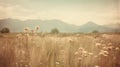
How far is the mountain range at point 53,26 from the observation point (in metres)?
1.81

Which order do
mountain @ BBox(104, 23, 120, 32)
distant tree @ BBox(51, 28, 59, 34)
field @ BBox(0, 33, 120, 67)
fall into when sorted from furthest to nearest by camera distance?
mountain @ BBox(104, 23, 120, 32) → distant tree @ BBox(51, 28, 59, 34) → field @ BBox(0, 33, 120, 67)

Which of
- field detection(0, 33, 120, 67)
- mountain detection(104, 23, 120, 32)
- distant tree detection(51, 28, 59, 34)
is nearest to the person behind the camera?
field detection(0, 33, 120, 67)

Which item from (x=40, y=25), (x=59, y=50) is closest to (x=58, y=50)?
(x=59, y=50)

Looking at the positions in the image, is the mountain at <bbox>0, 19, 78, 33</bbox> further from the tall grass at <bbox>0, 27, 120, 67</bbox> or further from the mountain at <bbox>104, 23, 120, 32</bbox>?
the mountain at <bbox>104, 23, 120, 32</bbox>

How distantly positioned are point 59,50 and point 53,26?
26 centimetres

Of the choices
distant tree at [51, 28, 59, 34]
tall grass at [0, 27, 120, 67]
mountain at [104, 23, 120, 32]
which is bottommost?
tall grass at [0, 27, 120, 67]

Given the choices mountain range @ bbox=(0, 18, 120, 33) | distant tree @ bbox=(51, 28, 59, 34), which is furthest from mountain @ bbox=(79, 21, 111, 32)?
distant tree @ bbox=(51, 28, 59, 34)

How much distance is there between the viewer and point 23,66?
177 cm

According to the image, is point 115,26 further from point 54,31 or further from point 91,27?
point 54,31

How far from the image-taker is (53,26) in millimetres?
1883

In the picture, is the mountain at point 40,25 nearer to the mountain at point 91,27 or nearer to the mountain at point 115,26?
the mountain at point 91,27

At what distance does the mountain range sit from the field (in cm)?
6

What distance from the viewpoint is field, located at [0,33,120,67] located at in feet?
5.84

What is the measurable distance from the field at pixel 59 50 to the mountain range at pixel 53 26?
0.06 m
